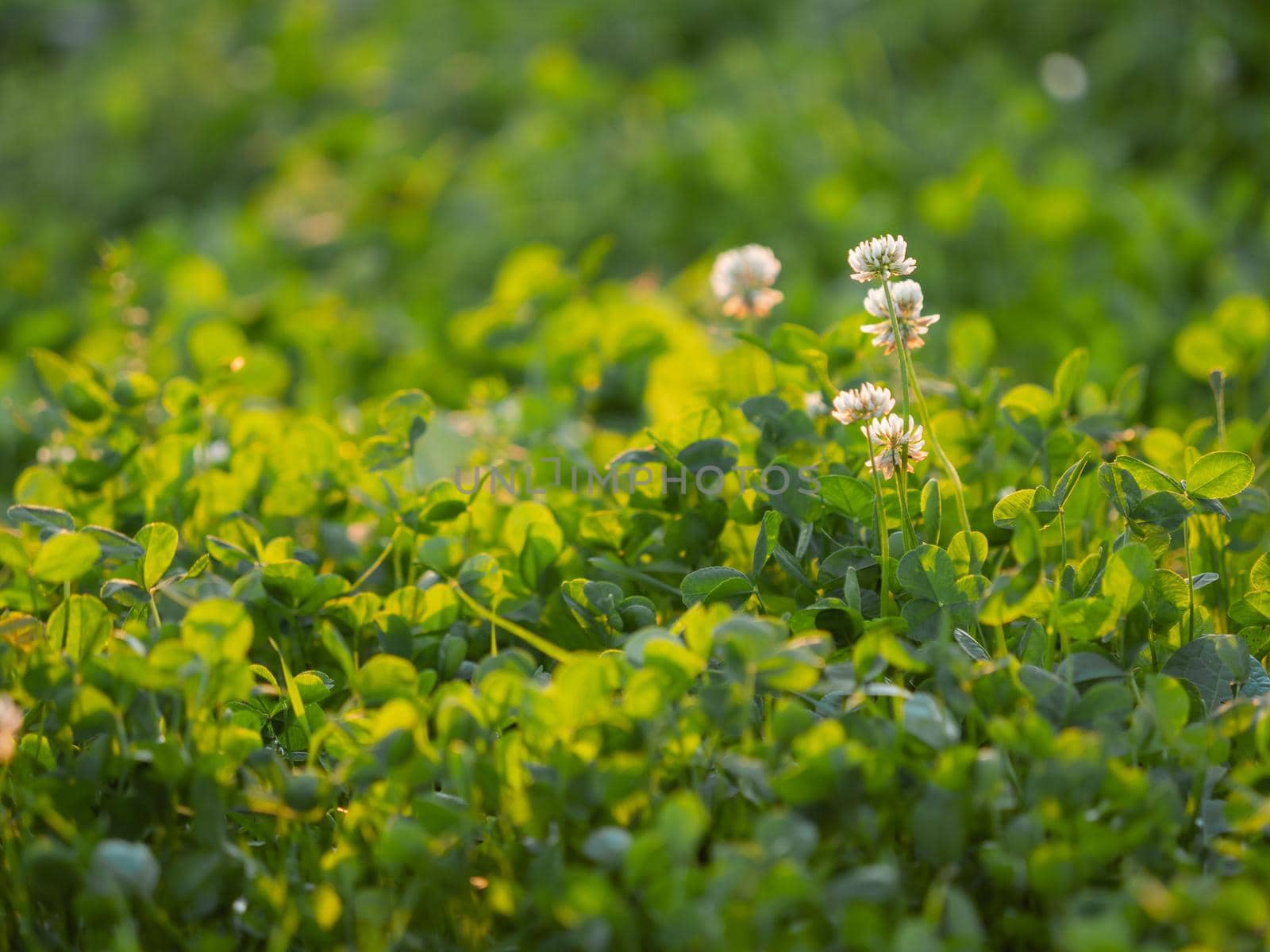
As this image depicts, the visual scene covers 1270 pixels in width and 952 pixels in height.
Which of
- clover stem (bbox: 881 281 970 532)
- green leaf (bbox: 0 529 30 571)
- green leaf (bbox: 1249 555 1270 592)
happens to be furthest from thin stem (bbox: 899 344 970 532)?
green leaf (bbox: 0 529 30 571)

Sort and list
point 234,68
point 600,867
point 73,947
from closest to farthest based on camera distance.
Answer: point 600,867
point 73,947
point 234,68

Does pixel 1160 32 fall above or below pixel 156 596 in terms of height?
above

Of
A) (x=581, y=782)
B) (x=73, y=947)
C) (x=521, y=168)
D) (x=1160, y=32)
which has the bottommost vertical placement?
(x=73, y=947)

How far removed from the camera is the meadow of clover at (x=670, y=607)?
1.17 meters

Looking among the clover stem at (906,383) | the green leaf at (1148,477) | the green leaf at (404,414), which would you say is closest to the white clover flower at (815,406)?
the clover stem at (906,383)

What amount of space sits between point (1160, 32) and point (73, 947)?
161 inches

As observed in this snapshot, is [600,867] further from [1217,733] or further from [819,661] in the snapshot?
[1217,733]

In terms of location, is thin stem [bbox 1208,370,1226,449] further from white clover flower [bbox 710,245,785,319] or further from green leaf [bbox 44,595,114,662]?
green leaf [bbox 44,595,114,662]

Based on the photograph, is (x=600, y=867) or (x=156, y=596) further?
(x=156, y=596)

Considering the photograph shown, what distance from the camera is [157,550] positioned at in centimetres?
149

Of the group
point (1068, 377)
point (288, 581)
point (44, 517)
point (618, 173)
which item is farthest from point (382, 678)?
point (618, 173)

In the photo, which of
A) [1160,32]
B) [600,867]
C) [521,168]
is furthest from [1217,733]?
[1160,32]

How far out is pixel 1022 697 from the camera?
129 centimetres

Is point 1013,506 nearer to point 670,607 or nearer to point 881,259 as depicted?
point 881,259
